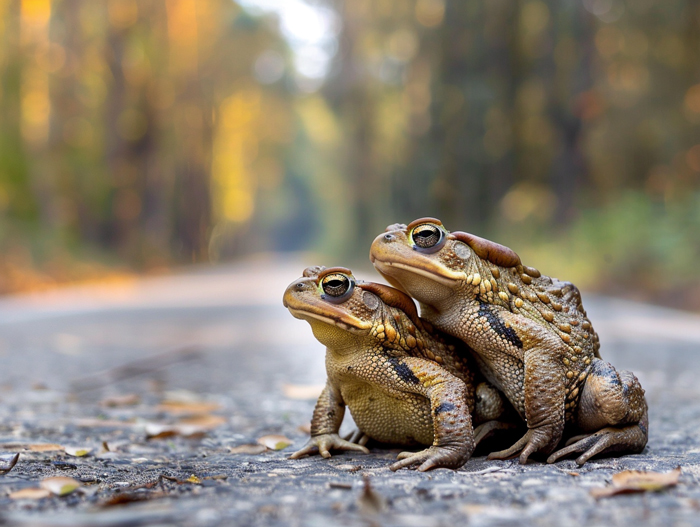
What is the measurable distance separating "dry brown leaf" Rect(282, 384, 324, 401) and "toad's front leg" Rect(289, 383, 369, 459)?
191cm

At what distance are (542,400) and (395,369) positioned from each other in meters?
0.60

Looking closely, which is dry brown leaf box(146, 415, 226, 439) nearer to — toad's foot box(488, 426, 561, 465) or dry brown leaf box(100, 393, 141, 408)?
dry brown leaf box(100, 393, 141, 408)

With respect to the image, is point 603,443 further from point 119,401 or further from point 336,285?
point 119,401

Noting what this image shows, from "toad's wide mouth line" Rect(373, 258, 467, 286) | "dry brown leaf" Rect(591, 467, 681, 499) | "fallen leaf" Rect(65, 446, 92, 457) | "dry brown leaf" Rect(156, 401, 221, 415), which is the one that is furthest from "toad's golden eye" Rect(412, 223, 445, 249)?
"dry brown leaf" Rect(156, 401, 221, 415)

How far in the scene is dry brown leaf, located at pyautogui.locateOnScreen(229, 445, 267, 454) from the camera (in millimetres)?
3447

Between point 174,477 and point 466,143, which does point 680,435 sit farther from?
point 466,143

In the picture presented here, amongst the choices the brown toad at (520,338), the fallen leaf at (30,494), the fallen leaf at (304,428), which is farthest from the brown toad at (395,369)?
the fallen leaf at (30,494)

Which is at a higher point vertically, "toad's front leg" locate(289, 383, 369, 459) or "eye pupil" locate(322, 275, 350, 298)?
"eye pupil" locate(322, 275, 350, 298)

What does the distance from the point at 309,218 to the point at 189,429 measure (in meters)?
105

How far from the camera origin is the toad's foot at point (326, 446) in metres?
3.21

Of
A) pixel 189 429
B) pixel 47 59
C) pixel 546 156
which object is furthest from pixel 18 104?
pixel 189 429

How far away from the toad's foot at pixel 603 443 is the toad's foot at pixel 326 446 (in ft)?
2.88

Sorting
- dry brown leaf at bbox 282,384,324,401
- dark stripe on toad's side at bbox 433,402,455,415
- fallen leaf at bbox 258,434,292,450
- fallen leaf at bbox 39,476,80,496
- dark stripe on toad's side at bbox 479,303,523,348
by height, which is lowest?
fallen leaf at bbox 39,476,80,496

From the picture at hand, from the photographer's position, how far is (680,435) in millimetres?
3715
